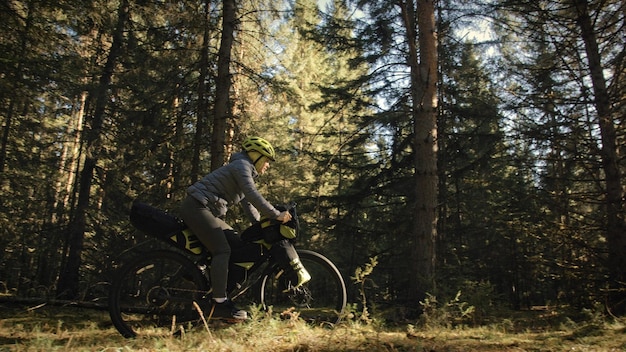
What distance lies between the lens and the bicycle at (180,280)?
4.16 meters

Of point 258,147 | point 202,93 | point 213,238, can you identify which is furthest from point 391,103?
point 213,238

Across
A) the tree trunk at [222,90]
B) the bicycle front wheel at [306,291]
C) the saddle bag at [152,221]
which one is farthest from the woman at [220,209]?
the tree trunk at [222,90]

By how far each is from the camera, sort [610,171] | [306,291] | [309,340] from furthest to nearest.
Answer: [610,171], [306,291], [309,340]

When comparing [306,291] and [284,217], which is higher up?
[284,217]

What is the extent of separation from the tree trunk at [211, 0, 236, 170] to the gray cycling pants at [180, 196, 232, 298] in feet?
12.3

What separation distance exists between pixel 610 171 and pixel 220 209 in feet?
22.9

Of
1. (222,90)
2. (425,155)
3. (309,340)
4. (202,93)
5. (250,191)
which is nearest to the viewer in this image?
(309,340)

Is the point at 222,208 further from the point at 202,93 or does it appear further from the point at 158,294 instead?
the point at 202,93

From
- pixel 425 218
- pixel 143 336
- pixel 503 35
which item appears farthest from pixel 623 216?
pixel 143 336

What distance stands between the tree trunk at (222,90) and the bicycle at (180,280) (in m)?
3.69

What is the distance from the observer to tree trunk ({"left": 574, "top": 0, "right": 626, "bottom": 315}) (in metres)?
6.86

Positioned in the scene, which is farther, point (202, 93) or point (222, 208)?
point (202, 93)

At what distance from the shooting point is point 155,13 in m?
10.4

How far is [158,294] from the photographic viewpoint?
14.0 feet
